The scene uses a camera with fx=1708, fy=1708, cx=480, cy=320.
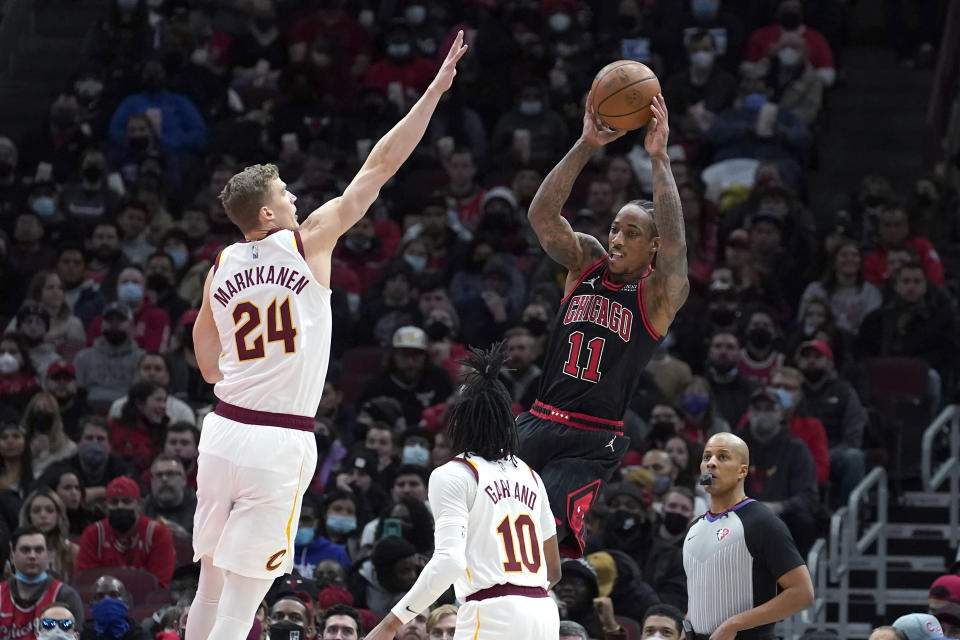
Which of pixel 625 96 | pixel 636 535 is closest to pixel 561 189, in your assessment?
pixel 625 96

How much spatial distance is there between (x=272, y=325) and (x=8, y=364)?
894cm

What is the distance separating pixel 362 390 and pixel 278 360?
836cm

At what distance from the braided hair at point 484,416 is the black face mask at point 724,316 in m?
8.37

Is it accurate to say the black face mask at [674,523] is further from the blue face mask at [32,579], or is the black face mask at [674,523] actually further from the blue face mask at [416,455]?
the blue face mask at [32,579]

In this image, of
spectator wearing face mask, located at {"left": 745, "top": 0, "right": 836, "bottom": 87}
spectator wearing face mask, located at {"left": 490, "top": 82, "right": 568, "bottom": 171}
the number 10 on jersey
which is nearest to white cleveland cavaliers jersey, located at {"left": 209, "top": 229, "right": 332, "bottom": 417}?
the number 10 on jersey

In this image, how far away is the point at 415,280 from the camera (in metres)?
16.4

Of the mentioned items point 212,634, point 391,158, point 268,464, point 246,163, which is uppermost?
point 246,163

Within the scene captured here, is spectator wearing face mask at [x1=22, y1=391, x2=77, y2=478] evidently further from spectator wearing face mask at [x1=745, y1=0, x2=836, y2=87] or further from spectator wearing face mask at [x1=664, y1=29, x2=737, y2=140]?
spectator wearing face mask at [x1=745, y1=0, x2=836, y2=87]

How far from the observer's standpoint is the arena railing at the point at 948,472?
45.3 feet

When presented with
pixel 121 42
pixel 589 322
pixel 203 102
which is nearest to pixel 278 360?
pixel 589 322

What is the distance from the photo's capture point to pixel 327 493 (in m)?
13.4

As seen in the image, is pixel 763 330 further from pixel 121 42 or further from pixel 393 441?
pixel 121 42

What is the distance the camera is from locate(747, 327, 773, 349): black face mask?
15.1 m

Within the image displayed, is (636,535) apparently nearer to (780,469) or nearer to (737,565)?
(780,469)
